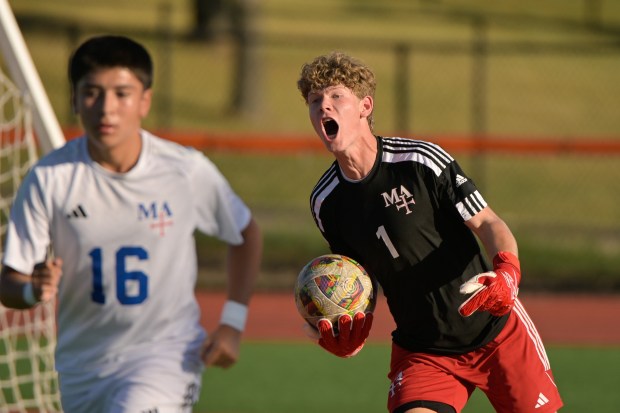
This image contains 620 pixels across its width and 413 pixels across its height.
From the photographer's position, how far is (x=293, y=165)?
21.0 m

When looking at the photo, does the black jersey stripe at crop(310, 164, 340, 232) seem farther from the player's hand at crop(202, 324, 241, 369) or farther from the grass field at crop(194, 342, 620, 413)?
the grass field at crop(194, 342, 620, 413)

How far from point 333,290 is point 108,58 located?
56.1 inches

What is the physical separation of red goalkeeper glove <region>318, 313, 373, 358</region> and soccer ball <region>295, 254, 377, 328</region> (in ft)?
0.10

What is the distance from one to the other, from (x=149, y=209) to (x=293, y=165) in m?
15.9

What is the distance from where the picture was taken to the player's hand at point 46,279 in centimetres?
461

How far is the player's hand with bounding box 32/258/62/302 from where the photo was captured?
4.61m

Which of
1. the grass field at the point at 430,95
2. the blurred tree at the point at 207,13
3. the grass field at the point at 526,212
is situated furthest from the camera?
the blurred tree at the point at 207,13

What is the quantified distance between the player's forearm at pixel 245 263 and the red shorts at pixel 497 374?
82cm

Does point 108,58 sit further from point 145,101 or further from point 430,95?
point 430,95

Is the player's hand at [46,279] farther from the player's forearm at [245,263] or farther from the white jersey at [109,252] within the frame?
the player's forearm at [245,263]

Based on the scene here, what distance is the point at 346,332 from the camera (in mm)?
4848

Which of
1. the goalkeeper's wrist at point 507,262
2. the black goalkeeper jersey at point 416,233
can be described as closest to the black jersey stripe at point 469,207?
the black goalkeeper jersey at point 416,233

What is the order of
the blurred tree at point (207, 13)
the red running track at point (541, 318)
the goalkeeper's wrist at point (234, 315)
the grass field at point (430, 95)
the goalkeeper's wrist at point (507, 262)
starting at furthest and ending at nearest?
the blurred tree at point (207, 13) → the grass field at point (430, 95) → the red running track at point (541, 318) → the goalkeeper's wrist at point (234, 315) → the goalkeeper's wrist at point (507, 262)

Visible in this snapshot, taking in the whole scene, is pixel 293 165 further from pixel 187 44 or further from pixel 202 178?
pixel 202 178
